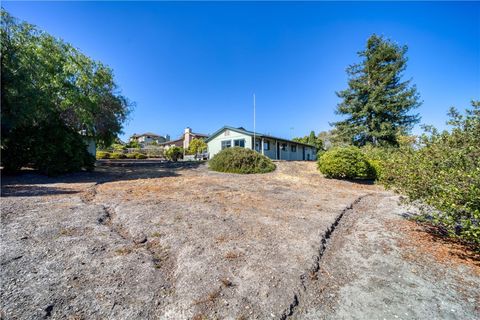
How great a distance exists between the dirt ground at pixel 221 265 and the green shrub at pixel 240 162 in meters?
8.47

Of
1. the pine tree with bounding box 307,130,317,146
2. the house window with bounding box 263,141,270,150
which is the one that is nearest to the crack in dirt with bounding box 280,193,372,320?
the house window with bounding box 263,141,270,150

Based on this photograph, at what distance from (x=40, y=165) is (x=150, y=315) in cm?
1163

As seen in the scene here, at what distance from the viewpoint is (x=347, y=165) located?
11250 millimetres

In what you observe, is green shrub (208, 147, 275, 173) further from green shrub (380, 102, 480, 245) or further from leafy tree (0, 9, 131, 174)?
green shrub (380, 102, 480, 245)

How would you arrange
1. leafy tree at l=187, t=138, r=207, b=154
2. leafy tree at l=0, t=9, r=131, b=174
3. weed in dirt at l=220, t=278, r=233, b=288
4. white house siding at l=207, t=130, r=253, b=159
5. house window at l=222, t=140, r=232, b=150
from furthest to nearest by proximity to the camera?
1. leafy tree at l=187, t=138, r=207, b=154
2. house window at l=222, t=140, r=232, b=150
3. white house siding at l=207, t=130, r=253, b=159
4. leafy tree at l=0, t=9, r=131, b=174
5. weed in dirt at l=220, t=278, r=233, b=288

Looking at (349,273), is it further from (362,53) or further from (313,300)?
(362,53)

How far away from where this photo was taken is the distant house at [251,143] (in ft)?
71.8

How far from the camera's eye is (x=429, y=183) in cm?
379

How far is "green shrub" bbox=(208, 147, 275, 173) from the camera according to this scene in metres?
14.1

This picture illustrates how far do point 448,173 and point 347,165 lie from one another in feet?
27.2

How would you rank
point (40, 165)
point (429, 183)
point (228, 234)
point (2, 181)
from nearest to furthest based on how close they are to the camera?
point (429, 183)
point (228, 234)
point (2, 181)
point (40, 165)

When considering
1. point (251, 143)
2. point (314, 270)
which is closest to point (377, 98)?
point (251, 143)

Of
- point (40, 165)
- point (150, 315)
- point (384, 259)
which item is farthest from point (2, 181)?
point (384, 259)

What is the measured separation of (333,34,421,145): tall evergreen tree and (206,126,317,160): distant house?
651 centimetres
